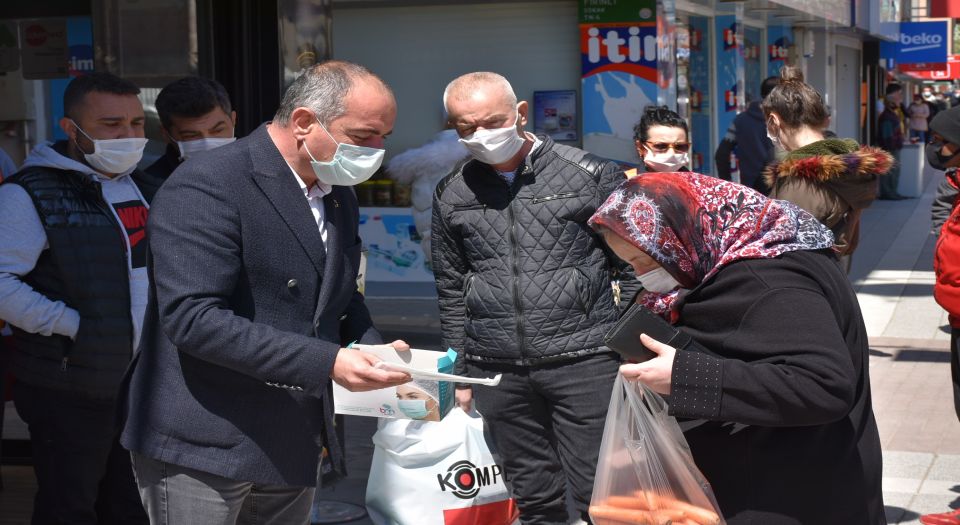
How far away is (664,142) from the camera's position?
5535 millimetres

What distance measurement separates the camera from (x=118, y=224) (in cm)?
407

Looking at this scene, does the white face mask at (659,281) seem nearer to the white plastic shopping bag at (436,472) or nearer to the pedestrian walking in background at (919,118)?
the white plastic shopping bag at (436,472)

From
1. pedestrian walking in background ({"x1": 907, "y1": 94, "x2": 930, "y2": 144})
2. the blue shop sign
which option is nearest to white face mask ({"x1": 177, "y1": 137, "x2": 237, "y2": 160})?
the blue shop sign

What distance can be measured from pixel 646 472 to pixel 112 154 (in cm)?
233

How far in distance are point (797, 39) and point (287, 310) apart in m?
18.5

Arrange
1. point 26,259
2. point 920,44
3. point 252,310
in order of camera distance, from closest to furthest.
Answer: point 252,310 → point 26,259 → point 920,44

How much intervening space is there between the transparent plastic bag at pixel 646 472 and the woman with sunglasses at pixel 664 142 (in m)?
2.99

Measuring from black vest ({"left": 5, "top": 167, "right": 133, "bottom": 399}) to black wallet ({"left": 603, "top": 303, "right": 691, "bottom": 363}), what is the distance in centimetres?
212

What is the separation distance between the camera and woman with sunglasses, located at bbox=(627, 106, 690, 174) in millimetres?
5523

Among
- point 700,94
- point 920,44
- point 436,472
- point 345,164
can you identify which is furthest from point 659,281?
point 920,44

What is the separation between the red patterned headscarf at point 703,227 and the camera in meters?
2.43

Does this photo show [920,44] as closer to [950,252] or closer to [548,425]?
[950,252]

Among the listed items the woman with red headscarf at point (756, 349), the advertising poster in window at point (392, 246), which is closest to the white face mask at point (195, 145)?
the woman with red headscarf at point (756, 349)

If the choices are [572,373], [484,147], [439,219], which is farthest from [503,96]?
[572,373]
